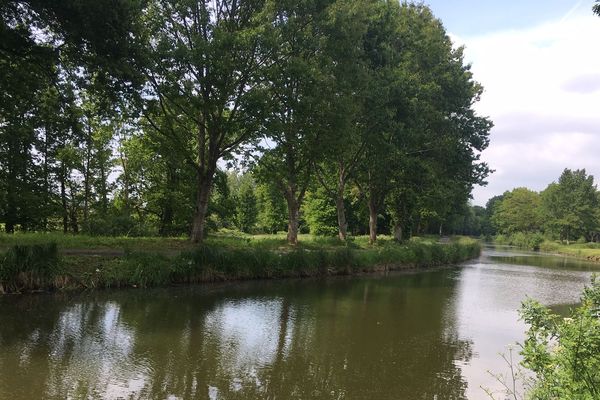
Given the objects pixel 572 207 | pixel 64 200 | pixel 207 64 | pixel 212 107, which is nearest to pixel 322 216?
pixel 64 200

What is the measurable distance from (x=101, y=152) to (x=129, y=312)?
64.6 ft

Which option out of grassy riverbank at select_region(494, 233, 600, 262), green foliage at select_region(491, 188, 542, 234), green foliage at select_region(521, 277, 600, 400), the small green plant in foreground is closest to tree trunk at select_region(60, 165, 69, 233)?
the small green plant in foreground

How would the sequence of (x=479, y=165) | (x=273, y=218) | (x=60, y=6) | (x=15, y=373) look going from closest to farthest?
(x=15, y=373) < (x=60, y=6) < (x=479, y=165) < (x=273, y=218)

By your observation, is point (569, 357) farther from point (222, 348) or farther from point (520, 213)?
point (520, 213)

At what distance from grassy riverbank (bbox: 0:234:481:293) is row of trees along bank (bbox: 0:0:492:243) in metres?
3.51

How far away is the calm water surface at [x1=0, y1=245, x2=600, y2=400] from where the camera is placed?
8.05 metres

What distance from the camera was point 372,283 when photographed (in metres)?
24.0

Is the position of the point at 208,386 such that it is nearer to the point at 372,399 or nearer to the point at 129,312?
the point at 372,399

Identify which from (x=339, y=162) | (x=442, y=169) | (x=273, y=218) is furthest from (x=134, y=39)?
(x=273, y=218)

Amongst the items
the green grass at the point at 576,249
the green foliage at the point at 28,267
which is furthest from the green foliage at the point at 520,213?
the green foliage at the point at 28,267

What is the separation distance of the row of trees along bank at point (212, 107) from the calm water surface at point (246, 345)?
786cm

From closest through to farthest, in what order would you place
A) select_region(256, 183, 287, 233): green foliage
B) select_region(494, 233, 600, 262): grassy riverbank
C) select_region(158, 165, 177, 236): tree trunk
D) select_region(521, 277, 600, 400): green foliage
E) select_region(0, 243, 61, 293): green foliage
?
select_region(521, 277, 600, 400): green foliage, select_region(0, 243, 61, 293): green foliage, select_region(158, 165, 177, 236): tree trunk, select_region(256, 183, 287, 233): green foliage, select_region(494, 233, 600, 262): grassy riverbank

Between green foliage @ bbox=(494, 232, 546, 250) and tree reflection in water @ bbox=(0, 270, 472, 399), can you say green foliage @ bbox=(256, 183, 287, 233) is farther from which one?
green foliage @ bbox=(494, 232, 546, 250)

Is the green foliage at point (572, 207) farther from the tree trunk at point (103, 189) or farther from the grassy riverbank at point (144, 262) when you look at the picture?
the tree trunk at point (103, 189)
